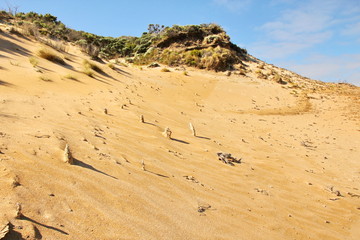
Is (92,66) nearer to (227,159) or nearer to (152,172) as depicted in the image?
(227,159)

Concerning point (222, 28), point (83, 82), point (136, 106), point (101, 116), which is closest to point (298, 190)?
point (101, 116)

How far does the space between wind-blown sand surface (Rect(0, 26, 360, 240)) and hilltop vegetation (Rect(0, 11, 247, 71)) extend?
1136 centimetres

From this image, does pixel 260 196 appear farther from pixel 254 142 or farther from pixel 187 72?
pixel 187 72

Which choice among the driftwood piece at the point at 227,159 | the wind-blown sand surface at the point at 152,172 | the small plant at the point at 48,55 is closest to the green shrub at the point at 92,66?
the small plant at the point at 48,55

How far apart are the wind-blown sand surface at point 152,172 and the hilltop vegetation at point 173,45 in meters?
11.4

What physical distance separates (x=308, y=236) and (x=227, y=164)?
5.85 feet

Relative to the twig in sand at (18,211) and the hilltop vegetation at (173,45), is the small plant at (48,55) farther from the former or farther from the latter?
the twig in sand at (18,211)

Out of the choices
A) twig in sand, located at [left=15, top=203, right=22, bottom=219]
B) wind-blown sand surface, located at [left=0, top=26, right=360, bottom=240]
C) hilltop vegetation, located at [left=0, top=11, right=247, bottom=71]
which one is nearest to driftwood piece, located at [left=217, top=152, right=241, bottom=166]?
wind-blown sand surface, located at [left=0, top=26, right=360, bottom=240]

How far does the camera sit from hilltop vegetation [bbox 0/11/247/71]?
757 inches

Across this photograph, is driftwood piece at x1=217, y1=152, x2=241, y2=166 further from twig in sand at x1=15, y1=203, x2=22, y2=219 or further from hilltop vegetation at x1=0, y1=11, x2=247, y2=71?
hilltop vegetation at x1=0, y1=11, x2=247, y2=71

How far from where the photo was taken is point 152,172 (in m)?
3.38

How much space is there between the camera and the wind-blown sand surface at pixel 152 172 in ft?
6.88

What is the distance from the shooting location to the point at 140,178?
3.06 metres

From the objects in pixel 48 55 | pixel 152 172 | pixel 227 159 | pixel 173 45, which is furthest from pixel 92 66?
pixel 173 45
